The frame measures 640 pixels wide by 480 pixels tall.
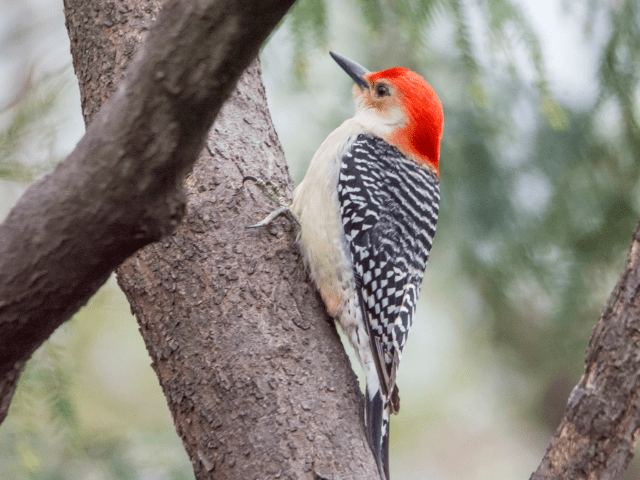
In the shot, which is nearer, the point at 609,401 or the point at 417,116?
the point at 609,401

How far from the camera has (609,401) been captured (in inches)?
66.7

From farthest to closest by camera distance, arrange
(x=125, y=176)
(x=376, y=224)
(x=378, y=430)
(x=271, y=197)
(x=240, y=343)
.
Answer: (x=376, y=224) → (x=271, y=197) → (x=378, y=430) → (x=240, y=343) → (x=125, y=176)

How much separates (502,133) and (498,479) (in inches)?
196

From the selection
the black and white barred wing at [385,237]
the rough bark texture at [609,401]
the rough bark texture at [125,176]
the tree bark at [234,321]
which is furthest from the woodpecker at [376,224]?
the rough bark texture at [125,176]

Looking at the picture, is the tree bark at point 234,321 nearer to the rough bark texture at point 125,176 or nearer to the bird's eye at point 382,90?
the rough bark texture at point 125,176

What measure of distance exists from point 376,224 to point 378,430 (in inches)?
39.3

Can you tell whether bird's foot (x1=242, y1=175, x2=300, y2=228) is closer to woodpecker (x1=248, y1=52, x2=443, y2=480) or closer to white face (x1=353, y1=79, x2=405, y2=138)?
woodpecker (x1=248, y1=52, x2=443, y2=480)

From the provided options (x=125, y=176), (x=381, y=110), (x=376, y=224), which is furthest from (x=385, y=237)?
(x=125, y=176)

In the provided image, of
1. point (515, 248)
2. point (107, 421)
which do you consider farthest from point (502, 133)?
point (107, 421)

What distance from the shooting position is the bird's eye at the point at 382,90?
3.35 metres

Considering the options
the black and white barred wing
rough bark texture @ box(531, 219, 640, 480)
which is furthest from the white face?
rough bark texture @ box(531, 219, 640, 480)

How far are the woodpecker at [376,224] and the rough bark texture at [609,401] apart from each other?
3.08ft

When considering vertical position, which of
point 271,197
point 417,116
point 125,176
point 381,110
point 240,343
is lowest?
point 125,176

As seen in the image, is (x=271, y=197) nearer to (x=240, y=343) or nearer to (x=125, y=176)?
(x=240, y=343)
